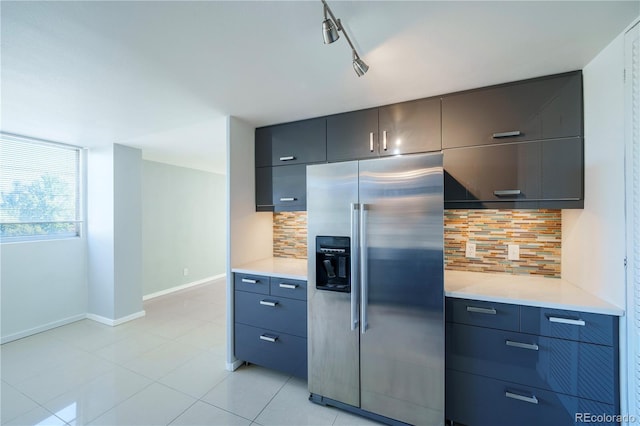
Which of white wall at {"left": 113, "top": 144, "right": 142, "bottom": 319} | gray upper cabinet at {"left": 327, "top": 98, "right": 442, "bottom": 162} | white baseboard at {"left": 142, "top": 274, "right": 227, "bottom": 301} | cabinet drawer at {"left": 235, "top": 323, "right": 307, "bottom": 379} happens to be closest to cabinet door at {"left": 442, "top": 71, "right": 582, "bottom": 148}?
gray upper cabinet at {"left": 327, "top": 98, "right": 442, "bottom": 162}

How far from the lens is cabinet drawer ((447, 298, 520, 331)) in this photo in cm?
155

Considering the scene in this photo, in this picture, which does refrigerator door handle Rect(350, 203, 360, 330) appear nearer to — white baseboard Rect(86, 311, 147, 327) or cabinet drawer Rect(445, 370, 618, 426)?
cabinet drawer Rect(445, 370, 618, 426)

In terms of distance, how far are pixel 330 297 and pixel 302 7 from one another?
1.74 metres

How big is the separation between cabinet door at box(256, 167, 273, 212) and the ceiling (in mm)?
599

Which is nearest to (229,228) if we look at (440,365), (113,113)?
(113,113)

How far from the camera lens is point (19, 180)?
301cm

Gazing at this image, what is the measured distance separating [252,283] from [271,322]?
383mm

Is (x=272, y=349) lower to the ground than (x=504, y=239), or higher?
lower

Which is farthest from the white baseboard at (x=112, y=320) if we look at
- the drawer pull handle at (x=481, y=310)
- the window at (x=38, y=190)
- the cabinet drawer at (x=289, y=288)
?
the drawer pull handle at (x=481, y=310)

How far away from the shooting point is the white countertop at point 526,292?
1424 mm

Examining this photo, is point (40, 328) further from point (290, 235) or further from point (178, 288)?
point (290, 235)

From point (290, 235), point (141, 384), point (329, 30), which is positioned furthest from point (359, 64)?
point (141, 384)

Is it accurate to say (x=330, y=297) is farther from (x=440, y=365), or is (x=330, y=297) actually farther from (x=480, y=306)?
(x=480, y=306)

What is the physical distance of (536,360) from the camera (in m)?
1.50
